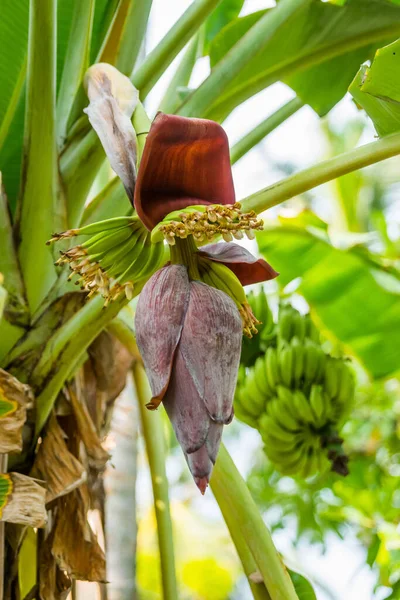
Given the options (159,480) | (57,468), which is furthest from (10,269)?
(159,480)

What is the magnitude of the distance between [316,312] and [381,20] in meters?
0.47

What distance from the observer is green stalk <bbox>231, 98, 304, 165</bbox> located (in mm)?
839

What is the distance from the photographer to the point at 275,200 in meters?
0.62

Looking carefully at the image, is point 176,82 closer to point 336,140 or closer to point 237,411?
point 237,411

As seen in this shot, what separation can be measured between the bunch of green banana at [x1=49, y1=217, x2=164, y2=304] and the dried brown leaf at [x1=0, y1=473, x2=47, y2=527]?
0.20 metres

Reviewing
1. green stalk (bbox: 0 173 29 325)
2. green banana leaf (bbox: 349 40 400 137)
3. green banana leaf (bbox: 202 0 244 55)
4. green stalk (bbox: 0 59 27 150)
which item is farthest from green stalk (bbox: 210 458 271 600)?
green banana leaf (bbox: 202 0 244 55)

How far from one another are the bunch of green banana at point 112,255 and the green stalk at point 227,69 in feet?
0.97

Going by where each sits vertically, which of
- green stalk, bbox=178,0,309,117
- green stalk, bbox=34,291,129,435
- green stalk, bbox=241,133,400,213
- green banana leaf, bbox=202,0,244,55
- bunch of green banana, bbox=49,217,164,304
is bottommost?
green stalk, bbox=34,291,129,435

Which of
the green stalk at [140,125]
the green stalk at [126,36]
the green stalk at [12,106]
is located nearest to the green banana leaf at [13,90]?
the green stalk at [12,106]

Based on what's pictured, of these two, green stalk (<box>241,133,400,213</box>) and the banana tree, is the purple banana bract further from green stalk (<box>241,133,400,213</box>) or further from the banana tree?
green stalk (<box>241,133,400,213</box>)

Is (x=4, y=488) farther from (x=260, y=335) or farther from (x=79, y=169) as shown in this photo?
(x=260, y=335)

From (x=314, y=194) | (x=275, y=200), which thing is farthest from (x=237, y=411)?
(x=314, y=194)

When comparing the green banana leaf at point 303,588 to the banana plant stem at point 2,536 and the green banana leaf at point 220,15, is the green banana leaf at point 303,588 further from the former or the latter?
the green banana leaf at point 220,15

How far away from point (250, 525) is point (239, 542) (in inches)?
1.4
